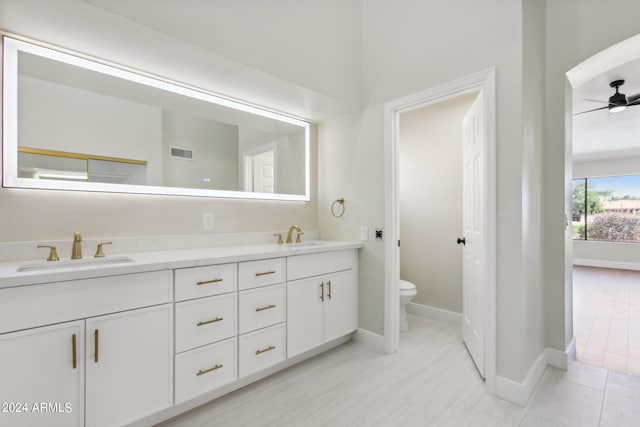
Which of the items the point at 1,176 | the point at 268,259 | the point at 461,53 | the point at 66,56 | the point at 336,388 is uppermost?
the point at 461,53

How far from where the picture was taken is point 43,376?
127 cm

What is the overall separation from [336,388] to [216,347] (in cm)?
86

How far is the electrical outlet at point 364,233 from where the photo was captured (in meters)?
2.72

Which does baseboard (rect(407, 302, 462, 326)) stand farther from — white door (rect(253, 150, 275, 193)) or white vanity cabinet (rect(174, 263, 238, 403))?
white vanity cabinet (rect(174, 263, 238, 403))

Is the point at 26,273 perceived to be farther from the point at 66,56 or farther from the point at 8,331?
the point at 66,56

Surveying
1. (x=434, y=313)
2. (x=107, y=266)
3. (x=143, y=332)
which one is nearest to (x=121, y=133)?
(x=107, y=266)

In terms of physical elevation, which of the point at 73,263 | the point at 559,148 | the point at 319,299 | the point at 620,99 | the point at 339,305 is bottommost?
the point at 339,305

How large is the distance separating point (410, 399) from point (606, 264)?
770 cm

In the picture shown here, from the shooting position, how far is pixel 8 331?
1200mm

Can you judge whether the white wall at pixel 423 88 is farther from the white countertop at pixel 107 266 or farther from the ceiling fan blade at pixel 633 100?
the ceiling fan blade at pixel 633 100

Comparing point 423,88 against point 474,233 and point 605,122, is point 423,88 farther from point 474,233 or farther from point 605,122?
point 605,122

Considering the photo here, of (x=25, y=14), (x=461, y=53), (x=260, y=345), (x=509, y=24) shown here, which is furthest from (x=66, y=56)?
(x=509, y=24)

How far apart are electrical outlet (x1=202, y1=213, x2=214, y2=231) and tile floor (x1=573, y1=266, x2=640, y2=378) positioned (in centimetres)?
316

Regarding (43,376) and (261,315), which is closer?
(43,376)
